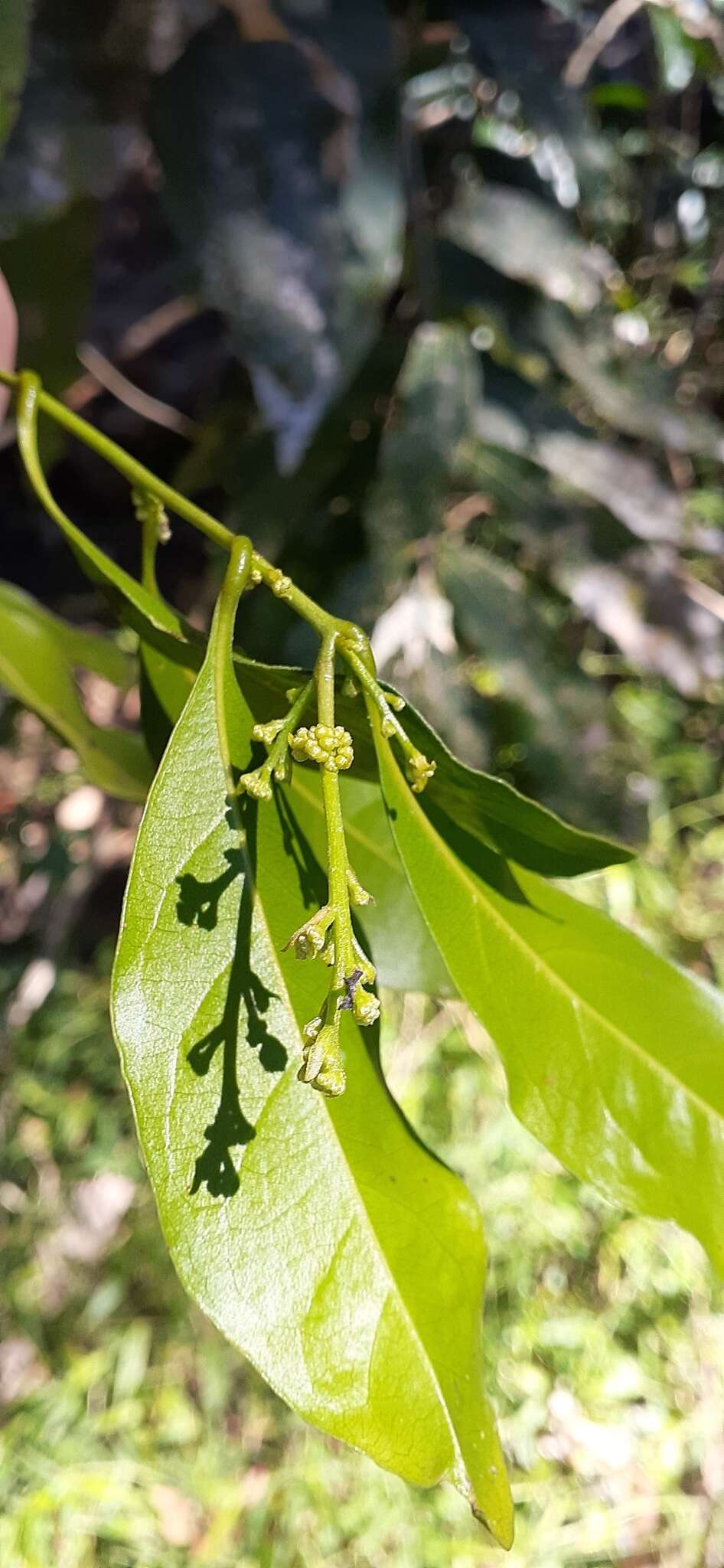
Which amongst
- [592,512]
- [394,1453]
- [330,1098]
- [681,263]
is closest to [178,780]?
[330,1098]

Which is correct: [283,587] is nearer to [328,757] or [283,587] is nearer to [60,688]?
[328,757]

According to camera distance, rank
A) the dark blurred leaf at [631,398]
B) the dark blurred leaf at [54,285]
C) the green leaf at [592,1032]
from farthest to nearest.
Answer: the dark blurred leaf at [631,398] → the dark blurred leaf at [54,285] → the green leaf at [592,1032]

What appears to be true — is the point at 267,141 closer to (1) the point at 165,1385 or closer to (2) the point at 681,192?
(2) the point at 681,192

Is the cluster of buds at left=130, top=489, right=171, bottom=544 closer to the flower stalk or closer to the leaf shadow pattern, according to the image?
the flower stalk

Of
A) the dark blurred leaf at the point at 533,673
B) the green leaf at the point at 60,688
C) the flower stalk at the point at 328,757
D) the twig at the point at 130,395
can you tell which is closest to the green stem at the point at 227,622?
the flower stalk at the point at 328,757

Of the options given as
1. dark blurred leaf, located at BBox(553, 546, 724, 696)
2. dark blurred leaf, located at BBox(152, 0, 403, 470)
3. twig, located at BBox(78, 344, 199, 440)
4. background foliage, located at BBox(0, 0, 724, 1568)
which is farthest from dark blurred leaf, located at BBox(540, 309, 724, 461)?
twig, located at BBox(78, 344, 199, 440)

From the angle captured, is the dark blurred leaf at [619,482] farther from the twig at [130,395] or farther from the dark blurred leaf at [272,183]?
the twig at [130,395]
